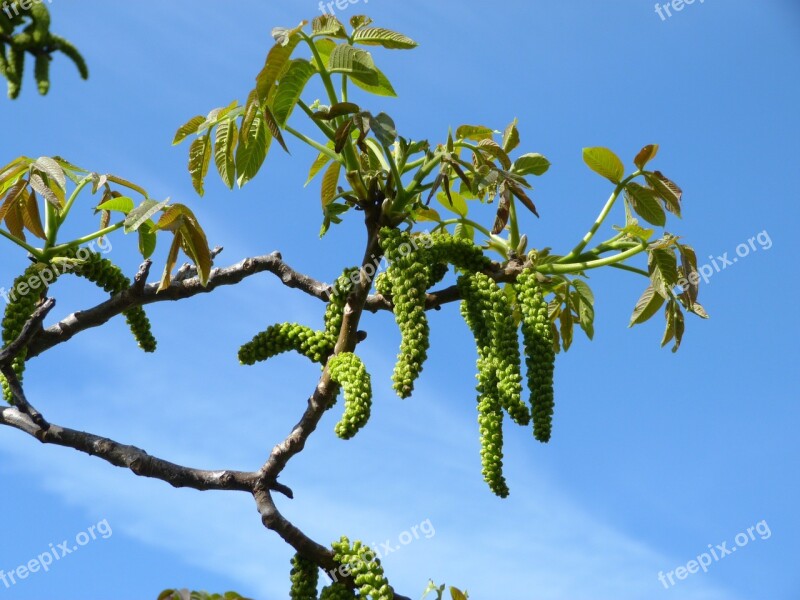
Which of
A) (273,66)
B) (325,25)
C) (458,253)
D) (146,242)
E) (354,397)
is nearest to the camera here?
(354,397)

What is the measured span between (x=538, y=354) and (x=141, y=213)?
1.41m

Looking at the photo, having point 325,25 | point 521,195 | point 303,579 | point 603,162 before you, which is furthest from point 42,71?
point 603,162

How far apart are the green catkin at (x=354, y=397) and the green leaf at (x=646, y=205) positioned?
1.24 meters

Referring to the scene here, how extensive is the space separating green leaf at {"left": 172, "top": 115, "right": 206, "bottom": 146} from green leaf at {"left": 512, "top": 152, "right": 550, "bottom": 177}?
3.71 ft

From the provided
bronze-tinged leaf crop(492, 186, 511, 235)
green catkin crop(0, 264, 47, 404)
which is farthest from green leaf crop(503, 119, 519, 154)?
green catkin crop(0, 264, 47, 404)

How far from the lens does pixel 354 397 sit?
264cm

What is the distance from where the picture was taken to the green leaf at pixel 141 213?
117 inches

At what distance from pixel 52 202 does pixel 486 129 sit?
5.26ft

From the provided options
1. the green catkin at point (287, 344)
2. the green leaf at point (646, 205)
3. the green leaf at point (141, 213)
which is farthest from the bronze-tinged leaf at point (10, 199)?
the green leaf at point (646, 205)

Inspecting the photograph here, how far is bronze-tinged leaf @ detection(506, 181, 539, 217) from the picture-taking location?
3.05 meters

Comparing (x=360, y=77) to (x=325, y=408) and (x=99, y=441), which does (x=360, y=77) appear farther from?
(x=99, y=441)

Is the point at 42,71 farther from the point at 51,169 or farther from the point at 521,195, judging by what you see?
the point at 51,169

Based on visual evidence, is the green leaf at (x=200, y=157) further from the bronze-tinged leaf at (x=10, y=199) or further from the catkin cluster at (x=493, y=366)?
the catkin cluster at (x=493, y=366)

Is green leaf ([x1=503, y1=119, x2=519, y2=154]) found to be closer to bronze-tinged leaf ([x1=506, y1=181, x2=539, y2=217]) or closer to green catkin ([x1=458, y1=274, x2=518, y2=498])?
bronze-tinged leaf ([x1=506, y1=181, x2=539, y2=217])
